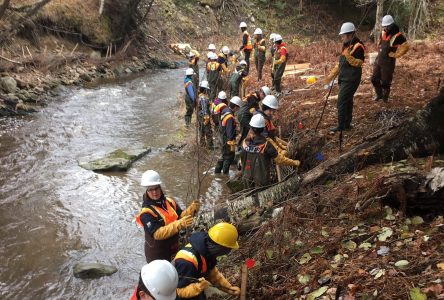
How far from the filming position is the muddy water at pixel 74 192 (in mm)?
6086

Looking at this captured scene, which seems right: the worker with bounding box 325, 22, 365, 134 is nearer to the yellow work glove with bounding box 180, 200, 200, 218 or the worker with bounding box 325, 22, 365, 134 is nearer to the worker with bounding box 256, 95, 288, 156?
the worker with bounding box 256, 95, 288, 156

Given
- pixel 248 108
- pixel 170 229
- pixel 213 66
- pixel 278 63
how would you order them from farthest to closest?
1. pixel 213 66
2. pixel 278 63
3. pixel 248 108
4. pixel 170 229

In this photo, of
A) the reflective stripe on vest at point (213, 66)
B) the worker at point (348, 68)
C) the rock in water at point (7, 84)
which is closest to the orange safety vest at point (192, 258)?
the worker at point (348, 68)

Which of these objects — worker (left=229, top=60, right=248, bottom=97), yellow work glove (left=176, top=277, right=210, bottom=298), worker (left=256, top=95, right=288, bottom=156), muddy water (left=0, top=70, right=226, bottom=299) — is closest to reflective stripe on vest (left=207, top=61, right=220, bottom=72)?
worker (left=229, top=60, right=248, bottom=97)

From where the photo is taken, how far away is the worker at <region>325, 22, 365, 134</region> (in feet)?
22.9

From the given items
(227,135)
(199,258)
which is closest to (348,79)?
(227,135)

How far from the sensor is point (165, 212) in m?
4.77

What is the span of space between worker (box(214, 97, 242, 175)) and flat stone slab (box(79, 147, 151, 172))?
2332 mm

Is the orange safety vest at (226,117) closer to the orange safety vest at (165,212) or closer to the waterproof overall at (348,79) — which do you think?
the waterproof overall at (348,79)

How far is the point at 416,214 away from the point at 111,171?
293 inches

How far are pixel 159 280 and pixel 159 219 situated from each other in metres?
1.76

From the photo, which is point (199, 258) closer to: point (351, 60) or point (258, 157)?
point (258, 157)

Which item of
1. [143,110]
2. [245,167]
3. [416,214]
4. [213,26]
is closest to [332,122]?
[245,167]

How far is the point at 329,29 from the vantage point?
98.0 feet
